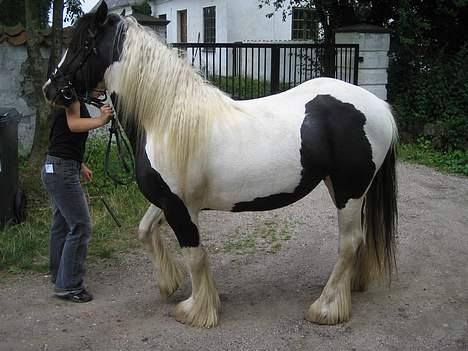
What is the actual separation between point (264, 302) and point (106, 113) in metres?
1.66

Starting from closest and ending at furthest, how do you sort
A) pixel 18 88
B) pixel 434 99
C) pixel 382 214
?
pixel 382 214
pixel 18 88
pixel 434 99

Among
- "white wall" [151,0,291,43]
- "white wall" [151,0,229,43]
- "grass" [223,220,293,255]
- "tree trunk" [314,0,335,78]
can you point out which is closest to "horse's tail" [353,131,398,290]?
"grass" [223,220,293,255]

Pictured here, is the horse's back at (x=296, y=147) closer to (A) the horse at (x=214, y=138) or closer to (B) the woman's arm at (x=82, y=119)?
(A) the horse at (x=214, y=138)

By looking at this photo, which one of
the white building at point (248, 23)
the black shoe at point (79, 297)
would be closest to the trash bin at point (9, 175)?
the black shoe at point (79, 297)

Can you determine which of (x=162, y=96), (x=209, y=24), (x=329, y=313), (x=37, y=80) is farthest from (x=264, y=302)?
(x=209, y=24)

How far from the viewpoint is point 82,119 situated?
333cm

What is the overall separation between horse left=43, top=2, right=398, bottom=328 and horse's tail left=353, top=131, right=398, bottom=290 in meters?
0.21

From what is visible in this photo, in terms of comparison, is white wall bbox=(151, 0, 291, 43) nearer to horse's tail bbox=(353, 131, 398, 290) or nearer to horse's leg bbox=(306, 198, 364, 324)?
horse's tail bbox=(353, 131, 398, 290)

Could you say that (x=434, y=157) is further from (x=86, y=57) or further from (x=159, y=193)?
(x=86, y=57)

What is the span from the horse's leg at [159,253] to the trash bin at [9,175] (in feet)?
6.15

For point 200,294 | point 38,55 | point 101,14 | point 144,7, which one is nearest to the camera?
point 101,14

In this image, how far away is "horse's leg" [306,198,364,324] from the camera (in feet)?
11.1

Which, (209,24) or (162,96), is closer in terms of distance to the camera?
(162,96)

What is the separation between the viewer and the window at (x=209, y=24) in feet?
63.4
